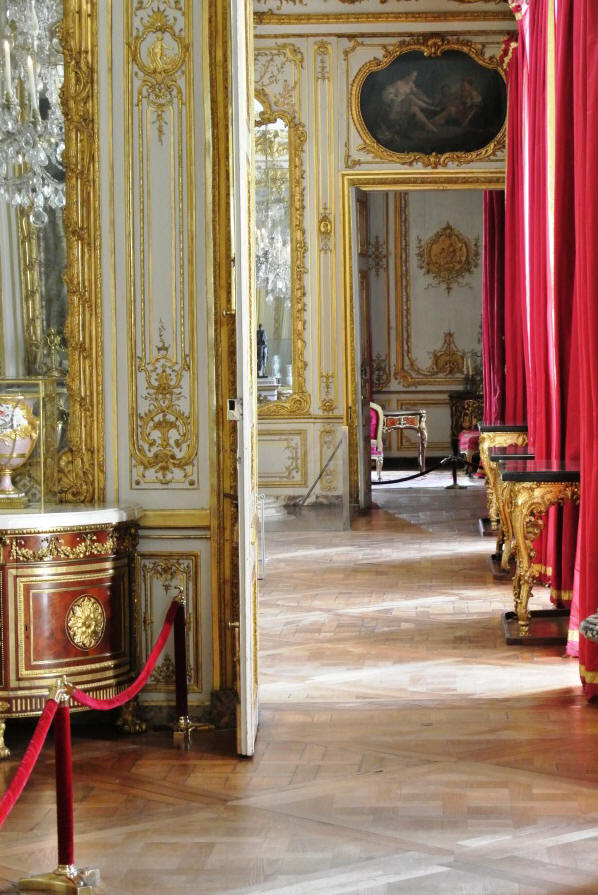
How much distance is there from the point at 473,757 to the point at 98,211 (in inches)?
103

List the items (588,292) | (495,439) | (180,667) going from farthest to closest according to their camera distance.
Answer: (495,439) < (588,292) < (180,667)

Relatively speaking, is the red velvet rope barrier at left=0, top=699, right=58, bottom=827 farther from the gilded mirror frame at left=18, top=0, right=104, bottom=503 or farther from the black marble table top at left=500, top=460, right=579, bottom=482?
the black marble table top at left=500, top=460, right=579, bottom=482

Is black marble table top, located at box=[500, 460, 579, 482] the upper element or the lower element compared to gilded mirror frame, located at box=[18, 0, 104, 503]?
lower

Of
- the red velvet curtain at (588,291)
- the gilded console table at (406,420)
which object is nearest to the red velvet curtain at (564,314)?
the red velvet curtain at (588,291)

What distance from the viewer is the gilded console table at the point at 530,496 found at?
621 centimetres

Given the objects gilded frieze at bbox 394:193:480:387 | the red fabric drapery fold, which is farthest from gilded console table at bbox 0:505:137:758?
gilded frieze at bbox 394:193:480:387

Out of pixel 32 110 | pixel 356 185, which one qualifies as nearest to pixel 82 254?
pixel 32 110

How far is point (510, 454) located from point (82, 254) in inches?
133

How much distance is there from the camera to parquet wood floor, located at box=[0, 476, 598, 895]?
346 centimetres

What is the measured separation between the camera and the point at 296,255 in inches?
470

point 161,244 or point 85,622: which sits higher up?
point 161,244

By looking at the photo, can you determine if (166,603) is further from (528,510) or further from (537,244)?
(537,244)

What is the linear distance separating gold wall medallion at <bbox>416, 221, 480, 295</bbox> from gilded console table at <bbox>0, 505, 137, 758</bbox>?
512 inches

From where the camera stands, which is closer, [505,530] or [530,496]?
[530,496]
